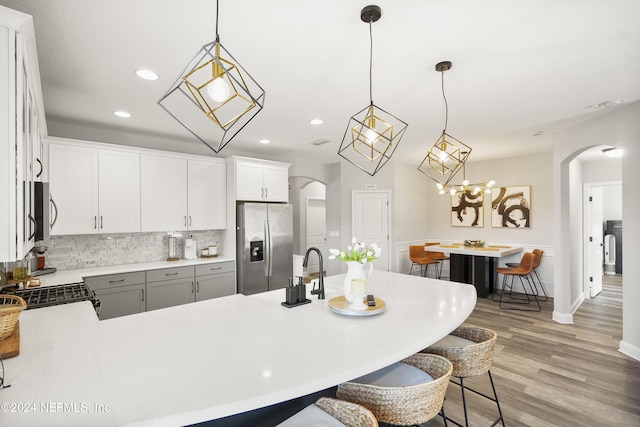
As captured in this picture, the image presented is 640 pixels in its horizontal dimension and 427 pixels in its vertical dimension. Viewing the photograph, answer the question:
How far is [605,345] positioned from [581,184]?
297cm

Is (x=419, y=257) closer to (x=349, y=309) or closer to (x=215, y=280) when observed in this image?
(x=215, y=280)

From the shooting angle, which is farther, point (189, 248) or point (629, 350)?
point (189, 248)

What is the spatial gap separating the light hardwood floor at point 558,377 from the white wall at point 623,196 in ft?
1.07

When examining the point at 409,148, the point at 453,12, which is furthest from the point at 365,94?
the point at 409,148

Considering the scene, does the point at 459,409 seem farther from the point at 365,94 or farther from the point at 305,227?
the point at 305,227

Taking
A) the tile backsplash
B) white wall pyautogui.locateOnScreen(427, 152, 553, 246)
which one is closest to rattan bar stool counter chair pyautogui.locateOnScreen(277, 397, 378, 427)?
the tile backsplash

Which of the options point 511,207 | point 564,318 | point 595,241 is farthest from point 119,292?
point 595,241

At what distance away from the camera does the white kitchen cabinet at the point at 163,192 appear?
3.98m

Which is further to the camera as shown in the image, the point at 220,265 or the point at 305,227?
the point at 305,227

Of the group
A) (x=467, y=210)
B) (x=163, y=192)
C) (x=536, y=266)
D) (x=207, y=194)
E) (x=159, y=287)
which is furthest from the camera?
(x=467, y=210)

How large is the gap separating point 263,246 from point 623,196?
4285 millimetres

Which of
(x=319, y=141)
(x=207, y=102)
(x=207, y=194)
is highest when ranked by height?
(x=319, y=141)

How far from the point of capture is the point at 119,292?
3.55 metres

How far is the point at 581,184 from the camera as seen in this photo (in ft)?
17.7
